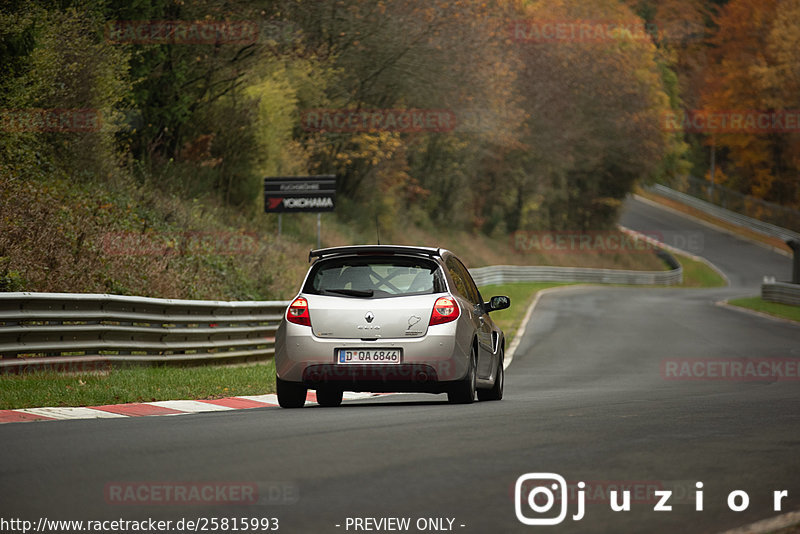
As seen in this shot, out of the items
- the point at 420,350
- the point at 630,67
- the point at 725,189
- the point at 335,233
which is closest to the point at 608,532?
the point at 420,350

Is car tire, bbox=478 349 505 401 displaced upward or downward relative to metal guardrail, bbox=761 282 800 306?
upward

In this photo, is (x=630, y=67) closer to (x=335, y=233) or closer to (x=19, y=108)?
(x=335, y=233)

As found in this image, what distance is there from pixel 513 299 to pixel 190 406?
3225 cm

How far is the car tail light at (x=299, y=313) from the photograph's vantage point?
11688mm

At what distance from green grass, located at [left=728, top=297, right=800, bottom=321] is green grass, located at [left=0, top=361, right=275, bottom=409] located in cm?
2602

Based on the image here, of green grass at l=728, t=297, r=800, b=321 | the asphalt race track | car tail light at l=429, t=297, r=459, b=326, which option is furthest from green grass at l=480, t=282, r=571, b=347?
the asphalt race track

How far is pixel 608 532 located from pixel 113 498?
2.66 metres

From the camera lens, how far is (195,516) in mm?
5871

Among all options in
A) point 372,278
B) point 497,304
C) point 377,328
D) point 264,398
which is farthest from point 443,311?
point 264,398

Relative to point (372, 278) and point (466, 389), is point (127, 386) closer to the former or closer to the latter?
point (372, 278)

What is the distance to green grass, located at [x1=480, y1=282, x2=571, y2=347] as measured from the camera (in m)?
32.7

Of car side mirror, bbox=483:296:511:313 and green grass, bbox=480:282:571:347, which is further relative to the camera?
green grass, bbox=480:282:571:347

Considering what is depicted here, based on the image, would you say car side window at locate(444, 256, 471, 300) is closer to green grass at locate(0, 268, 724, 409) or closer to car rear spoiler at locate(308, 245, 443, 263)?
car rear spoiler at locate(308, 245, 443, 263)

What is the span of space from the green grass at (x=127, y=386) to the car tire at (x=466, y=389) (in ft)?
11.2
